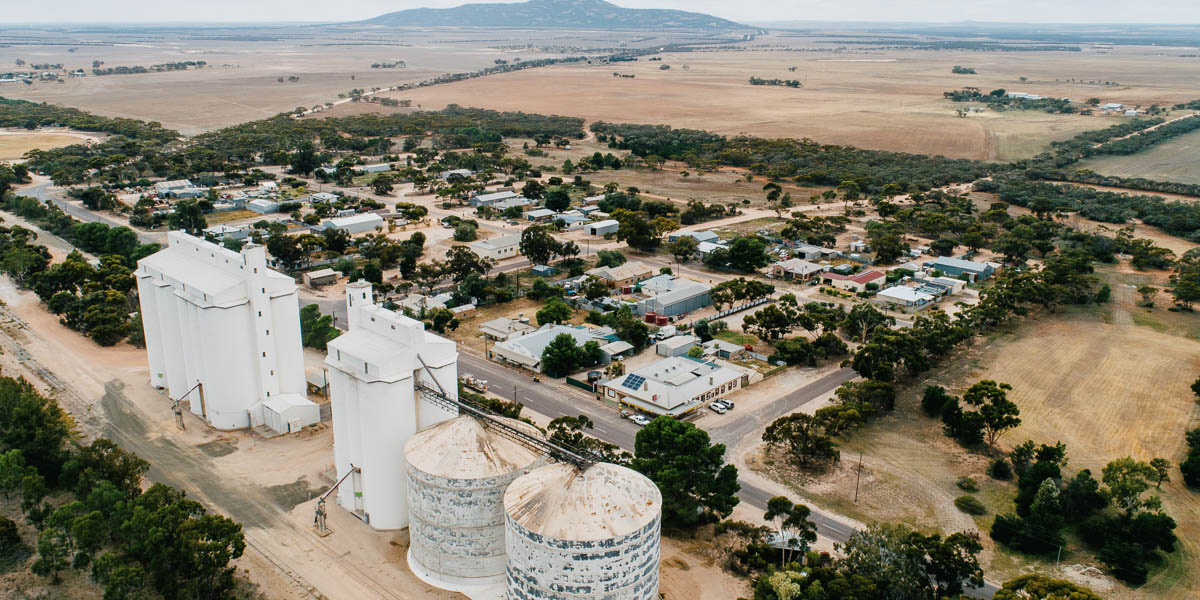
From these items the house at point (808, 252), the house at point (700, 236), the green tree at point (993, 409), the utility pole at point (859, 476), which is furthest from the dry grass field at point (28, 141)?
the green tree at point (993, 409)

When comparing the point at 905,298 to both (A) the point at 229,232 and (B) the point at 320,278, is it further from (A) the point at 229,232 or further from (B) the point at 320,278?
(A) the point at 229,232

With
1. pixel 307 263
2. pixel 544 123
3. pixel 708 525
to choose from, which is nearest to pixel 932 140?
pixel 544 123

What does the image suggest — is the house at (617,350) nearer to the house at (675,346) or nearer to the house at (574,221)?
the house at (675,346)

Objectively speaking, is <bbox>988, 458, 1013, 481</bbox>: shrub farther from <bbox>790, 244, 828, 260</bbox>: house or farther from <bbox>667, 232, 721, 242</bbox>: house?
<bbox>667, 232, 721, 242</bbox>: house

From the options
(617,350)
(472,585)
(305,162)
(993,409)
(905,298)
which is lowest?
(472,585)

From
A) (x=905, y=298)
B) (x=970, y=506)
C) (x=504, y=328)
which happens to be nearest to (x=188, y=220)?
(x=504, y=328)
